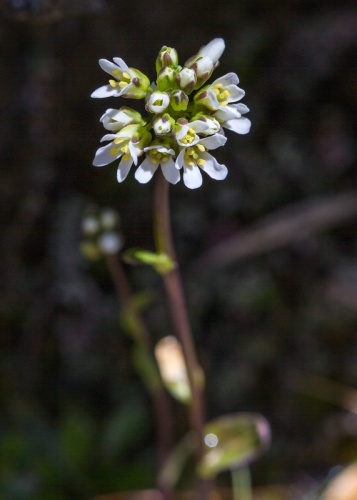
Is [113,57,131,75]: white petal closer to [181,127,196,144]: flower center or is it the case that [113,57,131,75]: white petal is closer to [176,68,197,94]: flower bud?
[176,68,197,94]: flower bud

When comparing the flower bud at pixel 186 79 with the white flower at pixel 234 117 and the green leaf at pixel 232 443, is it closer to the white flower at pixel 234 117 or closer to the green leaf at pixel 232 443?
the white flower at pixel 234 117

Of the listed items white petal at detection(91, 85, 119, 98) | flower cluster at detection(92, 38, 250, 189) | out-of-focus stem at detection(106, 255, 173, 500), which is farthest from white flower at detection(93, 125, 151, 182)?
out-of-focus stem at detection(106, 255, 173, 500)

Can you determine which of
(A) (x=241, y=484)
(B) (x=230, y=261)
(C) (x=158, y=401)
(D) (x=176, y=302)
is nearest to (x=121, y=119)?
(D) (x=176, y=302)

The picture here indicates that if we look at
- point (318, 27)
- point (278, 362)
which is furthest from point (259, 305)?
point (318, 27)

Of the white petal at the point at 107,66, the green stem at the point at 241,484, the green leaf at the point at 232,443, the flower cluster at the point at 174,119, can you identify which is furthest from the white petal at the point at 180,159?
the green stem at the point at 241,484

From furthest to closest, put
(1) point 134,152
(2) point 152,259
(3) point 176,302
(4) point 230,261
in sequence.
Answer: (4) point 230,261 < (3) point 176,302 < (2) point 152,259 < (1) point 134,152

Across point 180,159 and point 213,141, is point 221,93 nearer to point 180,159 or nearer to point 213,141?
point 213,141
